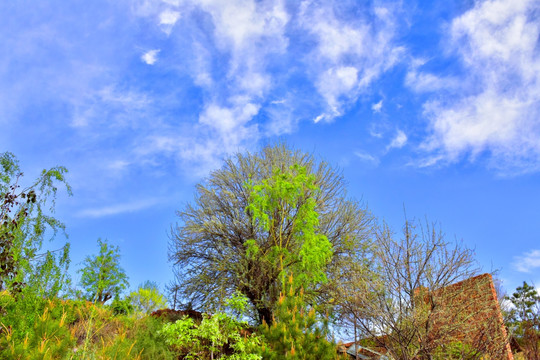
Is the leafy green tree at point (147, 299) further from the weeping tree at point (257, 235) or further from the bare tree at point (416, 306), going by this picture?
the bare tree at point (416, 306)

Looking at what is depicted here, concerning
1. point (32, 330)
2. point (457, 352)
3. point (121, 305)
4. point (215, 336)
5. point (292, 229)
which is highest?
point (292, 229)

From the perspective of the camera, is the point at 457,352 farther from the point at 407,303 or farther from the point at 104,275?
the point at 104,275

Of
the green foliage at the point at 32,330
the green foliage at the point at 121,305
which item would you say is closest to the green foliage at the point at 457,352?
the green foliage at the point at 32,330

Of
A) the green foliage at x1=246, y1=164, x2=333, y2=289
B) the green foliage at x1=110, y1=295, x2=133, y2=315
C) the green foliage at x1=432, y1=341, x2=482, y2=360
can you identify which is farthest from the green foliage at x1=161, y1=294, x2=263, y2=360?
the green foliage at x1=110, y1=295, x2=133, y2=315

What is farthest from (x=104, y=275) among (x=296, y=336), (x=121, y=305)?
(x=296, y=336)

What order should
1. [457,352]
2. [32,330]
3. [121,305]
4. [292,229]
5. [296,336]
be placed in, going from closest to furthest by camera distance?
[32,330] < [296,336] < [457,352] < [292,229] < [121,305]

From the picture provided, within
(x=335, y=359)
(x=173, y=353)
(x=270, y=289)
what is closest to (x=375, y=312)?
(x=335, y=359)

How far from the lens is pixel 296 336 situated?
9.66m

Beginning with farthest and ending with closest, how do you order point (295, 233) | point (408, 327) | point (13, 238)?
point (295, 233) → point (408, 327) → point (13, 238)

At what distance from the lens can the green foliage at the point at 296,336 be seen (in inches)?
374

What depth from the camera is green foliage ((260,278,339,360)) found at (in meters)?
9.49

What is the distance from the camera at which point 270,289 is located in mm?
16188

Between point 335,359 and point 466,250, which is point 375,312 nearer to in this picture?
point 335,359

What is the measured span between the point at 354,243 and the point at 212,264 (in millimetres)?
6758
